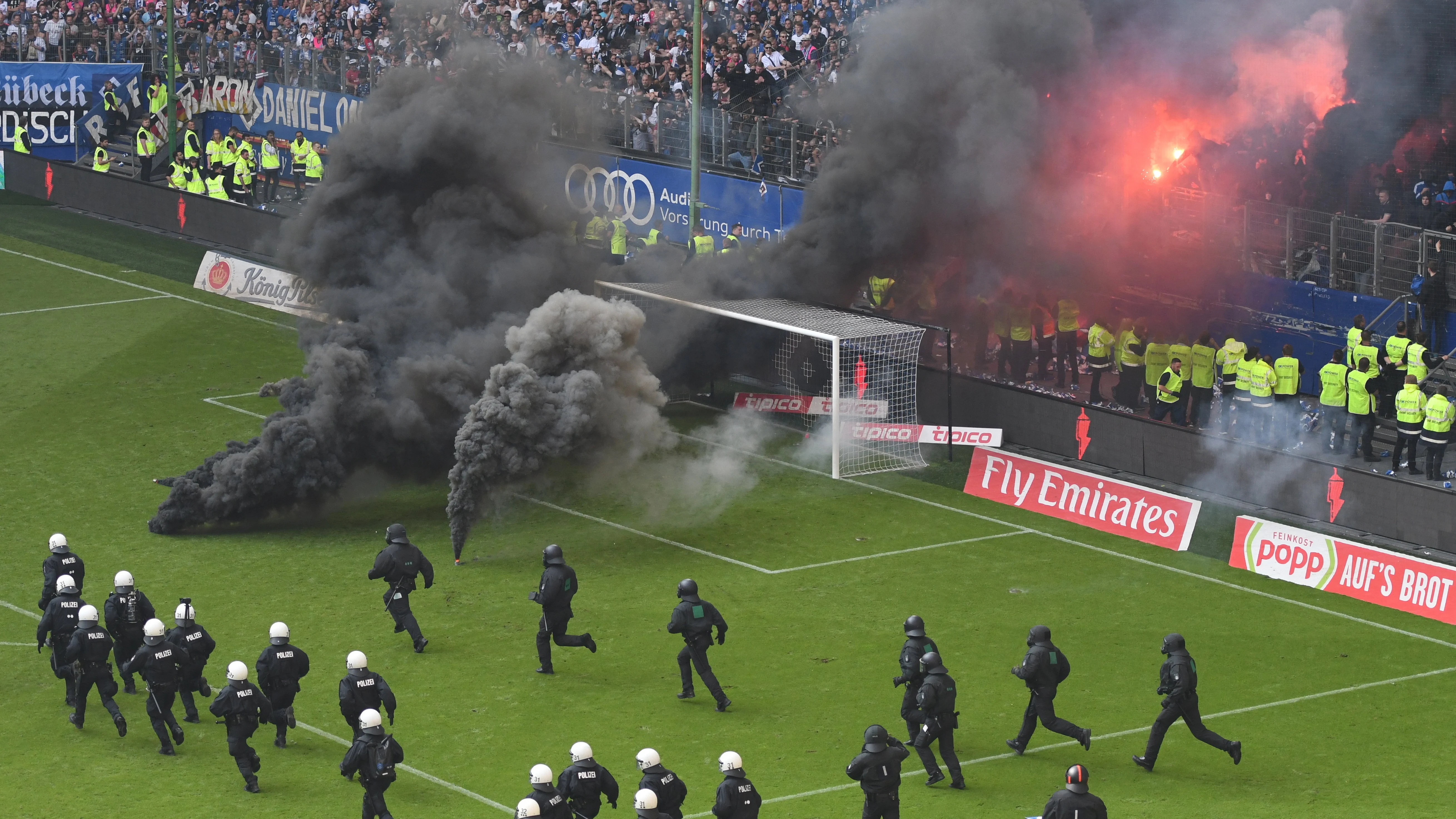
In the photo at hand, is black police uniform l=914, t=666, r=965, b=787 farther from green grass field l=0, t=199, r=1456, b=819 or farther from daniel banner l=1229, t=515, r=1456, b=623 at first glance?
daniel banner l=1229, t=515, r=1456, b=623

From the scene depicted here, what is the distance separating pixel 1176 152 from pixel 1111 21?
2.77 m

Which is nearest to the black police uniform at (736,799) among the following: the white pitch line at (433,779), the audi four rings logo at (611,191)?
the white pitch line at (433,779)

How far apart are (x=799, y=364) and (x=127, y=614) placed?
15.1 m

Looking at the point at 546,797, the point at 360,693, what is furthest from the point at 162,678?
the point at 546,797

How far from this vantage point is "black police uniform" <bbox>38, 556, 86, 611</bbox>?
2152cm

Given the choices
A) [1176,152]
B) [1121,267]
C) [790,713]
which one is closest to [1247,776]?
[790,713]

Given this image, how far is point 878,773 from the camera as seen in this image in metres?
16.6

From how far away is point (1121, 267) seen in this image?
1362 inches

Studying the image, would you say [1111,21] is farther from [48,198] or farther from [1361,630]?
[48,198]

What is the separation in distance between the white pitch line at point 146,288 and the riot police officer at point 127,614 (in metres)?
18.4

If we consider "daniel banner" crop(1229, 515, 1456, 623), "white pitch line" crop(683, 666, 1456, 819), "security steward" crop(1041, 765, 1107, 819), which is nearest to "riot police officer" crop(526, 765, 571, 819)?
"white pitch line" crop(683, 666, 1456, 819)

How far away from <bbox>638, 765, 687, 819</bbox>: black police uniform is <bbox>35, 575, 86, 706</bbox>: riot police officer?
303 inches

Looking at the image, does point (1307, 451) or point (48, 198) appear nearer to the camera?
point (1307, 451)

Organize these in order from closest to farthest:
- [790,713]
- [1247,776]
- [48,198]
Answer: [1247,776]
[790,713]
[48,198]
